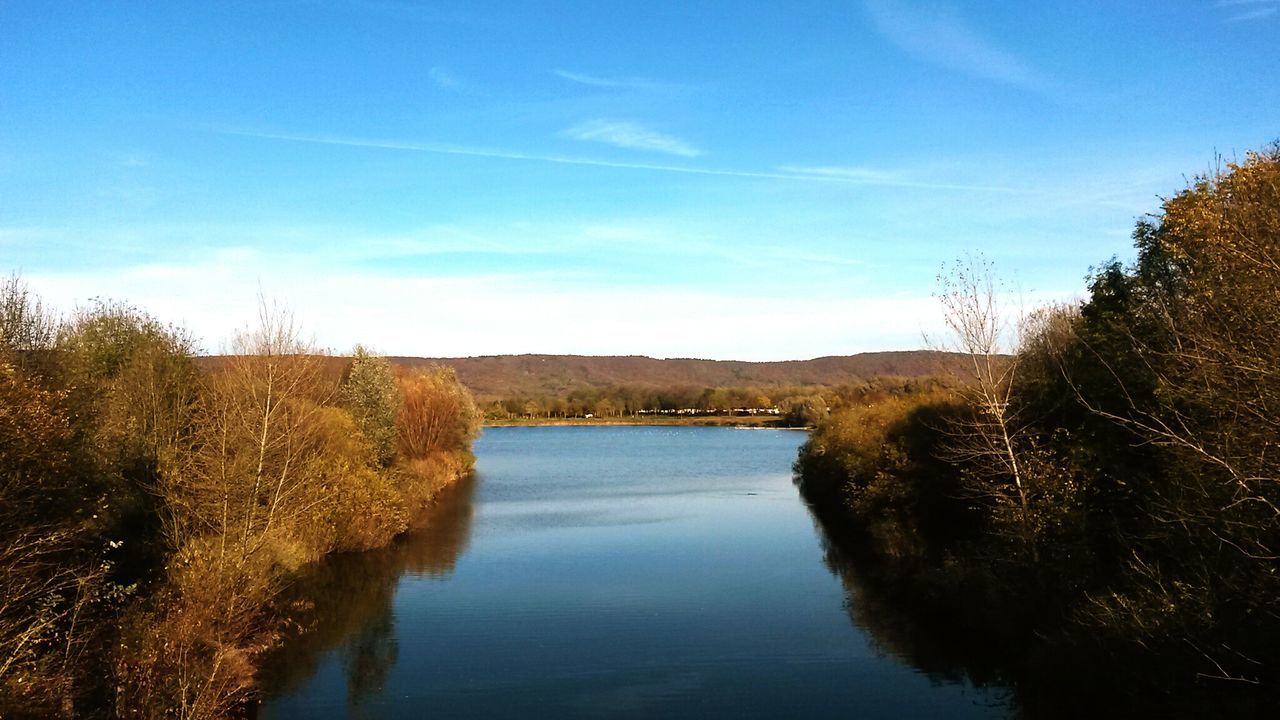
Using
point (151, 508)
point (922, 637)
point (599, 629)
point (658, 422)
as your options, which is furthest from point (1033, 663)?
point (658, 422)

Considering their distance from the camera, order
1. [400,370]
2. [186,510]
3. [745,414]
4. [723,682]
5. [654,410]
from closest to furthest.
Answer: [723,682], [186,510], [400,370], [745,414], [654,410]

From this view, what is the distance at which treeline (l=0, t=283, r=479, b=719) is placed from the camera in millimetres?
11703

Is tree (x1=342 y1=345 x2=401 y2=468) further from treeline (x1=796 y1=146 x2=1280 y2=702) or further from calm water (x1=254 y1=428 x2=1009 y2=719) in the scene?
treeline (x1=796 y1=146 x2=1280 y2=702)

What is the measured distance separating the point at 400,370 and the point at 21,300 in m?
31.4

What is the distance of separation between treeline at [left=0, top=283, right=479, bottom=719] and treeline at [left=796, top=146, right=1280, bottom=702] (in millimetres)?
12918

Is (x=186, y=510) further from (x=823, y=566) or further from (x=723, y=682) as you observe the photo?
(x=823, y=566)

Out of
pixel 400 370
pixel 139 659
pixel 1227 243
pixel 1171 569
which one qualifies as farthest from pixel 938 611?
pixel 400 370

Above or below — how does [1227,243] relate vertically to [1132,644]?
above

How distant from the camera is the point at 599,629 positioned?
64.0 ft

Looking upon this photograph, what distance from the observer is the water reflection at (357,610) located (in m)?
16.2

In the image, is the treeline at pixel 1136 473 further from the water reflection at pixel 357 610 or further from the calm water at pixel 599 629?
the water reflection at pixel 357 610

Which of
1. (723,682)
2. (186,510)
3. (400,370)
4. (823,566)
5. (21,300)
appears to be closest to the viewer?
(723,682)

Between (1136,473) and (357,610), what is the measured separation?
57.4 ft

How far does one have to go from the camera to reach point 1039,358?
77.1 ft
